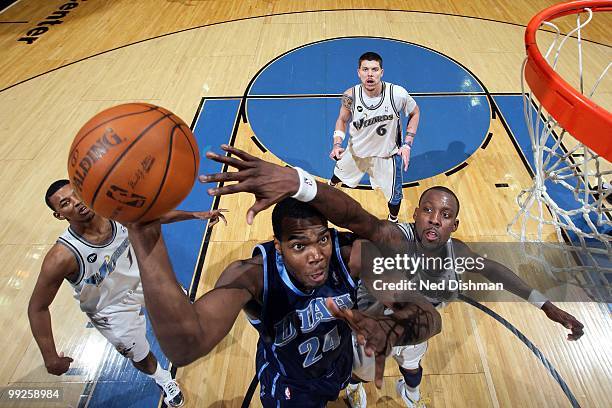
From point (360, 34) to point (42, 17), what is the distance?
6.66m

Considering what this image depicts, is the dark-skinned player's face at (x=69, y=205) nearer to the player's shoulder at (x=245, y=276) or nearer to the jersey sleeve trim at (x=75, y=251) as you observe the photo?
the jersey sleeve trim at (x=75, y=251)

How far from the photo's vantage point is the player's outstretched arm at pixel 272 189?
1.49 metres

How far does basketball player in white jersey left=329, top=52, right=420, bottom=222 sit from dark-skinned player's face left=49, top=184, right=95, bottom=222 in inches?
93.0

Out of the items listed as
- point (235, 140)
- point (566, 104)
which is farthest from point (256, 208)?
point (235, 140)

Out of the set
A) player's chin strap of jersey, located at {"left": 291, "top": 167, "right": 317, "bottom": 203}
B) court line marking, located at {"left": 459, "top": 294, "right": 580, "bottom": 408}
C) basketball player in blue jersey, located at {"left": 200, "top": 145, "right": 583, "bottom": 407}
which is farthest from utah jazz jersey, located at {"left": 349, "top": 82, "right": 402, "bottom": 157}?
player's chin strap of jersey, located at {"left": 291, "top": 167, "right": 317, "bottom": 203}

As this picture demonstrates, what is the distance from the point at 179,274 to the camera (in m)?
3.99

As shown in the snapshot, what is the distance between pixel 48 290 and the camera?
2.46m

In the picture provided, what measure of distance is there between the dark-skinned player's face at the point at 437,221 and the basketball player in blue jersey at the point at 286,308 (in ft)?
2.72

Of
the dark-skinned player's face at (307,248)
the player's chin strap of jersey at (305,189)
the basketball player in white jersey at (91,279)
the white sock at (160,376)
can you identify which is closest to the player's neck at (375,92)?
the basketball player in white jersey at (91,279)

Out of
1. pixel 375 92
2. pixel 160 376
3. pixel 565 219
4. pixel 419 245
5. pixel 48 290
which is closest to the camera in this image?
pixel 48 290

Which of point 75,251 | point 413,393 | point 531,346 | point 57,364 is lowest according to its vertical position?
point 531,346

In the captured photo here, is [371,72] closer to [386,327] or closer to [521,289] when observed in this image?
[521,289]

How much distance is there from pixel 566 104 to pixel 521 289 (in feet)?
3.87

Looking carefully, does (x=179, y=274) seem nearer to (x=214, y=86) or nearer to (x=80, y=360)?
(x=80, y=360)
